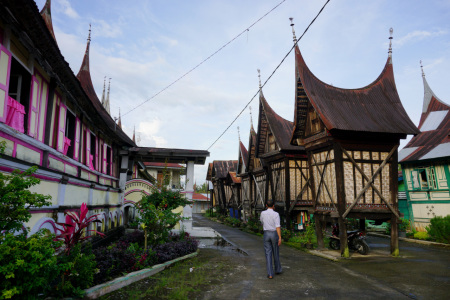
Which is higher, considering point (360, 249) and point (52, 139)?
point (52, 139)

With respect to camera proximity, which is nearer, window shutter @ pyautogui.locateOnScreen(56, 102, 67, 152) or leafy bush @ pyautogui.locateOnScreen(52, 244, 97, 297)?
leafy bush @ pyautogui.locateOnScreen(52, 244, 97, 297)

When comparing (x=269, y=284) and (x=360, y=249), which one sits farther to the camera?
(x=360, y=249)

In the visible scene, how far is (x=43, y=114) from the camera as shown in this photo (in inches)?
272

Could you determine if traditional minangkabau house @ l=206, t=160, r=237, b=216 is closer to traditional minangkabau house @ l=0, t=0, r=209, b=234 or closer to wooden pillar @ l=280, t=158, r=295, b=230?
wooden pillar @ l=280, t=158, r=295, b=230

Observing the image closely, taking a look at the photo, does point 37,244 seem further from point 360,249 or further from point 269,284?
point 360,249

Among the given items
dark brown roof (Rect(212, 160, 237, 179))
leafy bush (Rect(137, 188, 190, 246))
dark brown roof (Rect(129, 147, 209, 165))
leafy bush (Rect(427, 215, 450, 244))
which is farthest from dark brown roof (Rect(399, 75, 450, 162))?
dark brown roof (Rect(212, 160, 237, 179))

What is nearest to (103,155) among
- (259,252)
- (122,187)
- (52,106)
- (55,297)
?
(122,187)

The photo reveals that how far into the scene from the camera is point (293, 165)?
1683 centimetres

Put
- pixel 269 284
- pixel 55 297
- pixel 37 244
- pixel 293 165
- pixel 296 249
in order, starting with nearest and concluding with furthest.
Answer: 1. pixel 37 244
2. pixel 55 297
3. pixel 269 284
4. pixel 296 249
5. pixel 293 165

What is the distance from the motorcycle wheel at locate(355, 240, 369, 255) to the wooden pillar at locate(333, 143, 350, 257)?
108cm

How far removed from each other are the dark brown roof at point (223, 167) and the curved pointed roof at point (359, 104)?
24.7m

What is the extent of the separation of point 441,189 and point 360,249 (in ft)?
26.8

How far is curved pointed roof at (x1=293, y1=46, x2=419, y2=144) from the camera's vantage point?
1061 cm

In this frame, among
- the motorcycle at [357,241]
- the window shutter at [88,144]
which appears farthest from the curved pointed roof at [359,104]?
the window shutter at [88,144]
